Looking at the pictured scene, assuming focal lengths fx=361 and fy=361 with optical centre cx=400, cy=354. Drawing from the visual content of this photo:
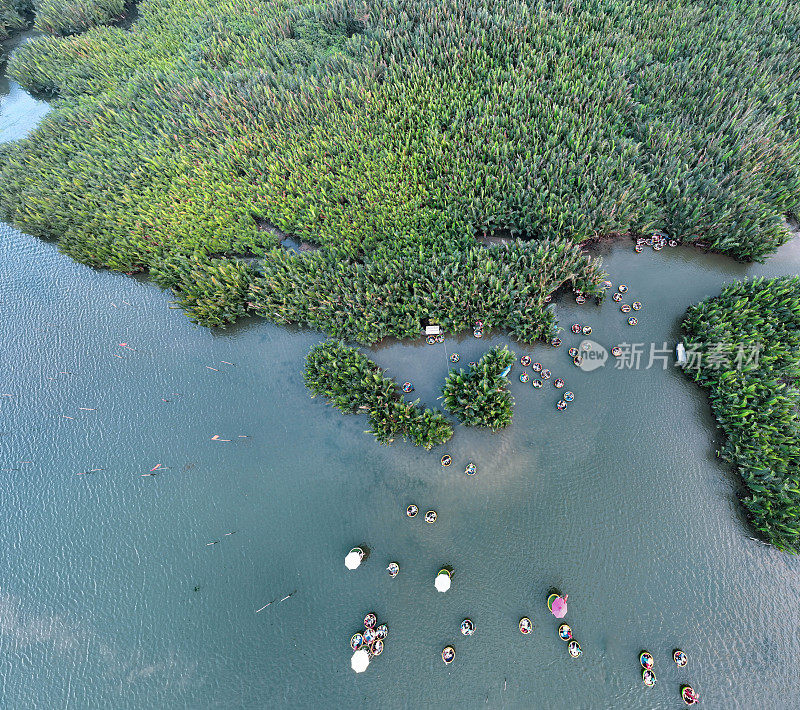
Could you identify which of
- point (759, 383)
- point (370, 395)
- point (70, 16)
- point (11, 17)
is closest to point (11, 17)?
point (11, 17)

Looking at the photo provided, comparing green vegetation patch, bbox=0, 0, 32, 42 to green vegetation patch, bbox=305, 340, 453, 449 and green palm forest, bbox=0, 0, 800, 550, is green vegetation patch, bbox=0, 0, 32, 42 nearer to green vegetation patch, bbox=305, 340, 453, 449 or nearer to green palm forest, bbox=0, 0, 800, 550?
green palm forest, bbox=0, 0, 800, 550

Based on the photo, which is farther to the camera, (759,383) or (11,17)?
(11,17)

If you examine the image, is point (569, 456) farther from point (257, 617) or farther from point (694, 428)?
point (257, 617)

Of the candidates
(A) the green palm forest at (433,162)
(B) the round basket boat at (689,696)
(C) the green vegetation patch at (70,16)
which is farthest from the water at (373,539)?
(C) the green vegetation patch at (70,16)

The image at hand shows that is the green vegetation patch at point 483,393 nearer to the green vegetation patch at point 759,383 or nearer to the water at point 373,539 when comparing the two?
the water at point 373,539

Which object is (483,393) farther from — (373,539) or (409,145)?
(409,145)

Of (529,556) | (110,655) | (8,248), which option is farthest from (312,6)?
(110,655)

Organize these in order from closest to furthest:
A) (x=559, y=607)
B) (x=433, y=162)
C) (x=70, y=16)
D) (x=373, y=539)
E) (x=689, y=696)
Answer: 1. (x=689, y=696)
2. (x=559, y=607)
3. (x=373, y=539)
4. (x=433, y=162)
5. (x=70, y=16)
